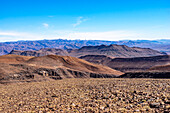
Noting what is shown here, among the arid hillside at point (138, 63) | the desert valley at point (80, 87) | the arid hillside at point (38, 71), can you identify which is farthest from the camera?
the arid hillside at point (138, 63)

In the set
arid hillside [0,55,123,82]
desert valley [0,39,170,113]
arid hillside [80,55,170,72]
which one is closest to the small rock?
desert valley [0,39,170,113]

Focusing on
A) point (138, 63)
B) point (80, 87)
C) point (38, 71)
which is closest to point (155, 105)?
point (80, 87)

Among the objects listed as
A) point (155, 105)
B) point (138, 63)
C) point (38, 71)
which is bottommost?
point (138, 63)

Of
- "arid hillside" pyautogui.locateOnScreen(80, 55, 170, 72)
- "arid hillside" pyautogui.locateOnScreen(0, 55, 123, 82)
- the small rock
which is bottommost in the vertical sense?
"arid hillside" pyautogui.locateOnScreen(80, 55, 170, 72)

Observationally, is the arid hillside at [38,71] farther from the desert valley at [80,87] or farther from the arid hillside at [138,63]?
the arid hillside at [138,63]

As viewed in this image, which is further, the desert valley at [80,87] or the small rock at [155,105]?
the desert valley at [80,87]

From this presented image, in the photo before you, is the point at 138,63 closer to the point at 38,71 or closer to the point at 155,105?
the point at 38,71

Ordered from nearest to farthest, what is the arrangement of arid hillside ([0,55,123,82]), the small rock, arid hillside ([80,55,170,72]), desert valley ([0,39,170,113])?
1. the small rock
2. desert valley ([0,39,170,113])
3. arid hillside ([0,55,123,82])
4. arid hillside ([80,55,170,72])

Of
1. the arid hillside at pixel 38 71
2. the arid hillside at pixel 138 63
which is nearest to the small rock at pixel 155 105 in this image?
the arid hillside at pixel 38 71

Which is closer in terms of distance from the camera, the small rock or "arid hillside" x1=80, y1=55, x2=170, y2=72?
the small rock

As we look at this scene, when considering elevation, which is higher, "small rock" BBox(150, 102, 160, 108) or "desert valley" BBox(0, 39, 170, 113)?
"small rock" BBox(150, 102, 160, 108)

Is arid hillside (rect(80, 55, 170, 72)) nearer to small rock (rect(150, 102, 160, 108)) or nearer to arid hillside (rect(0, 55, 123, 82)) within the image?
arid hillside (rect(0, 55, 123, 82))

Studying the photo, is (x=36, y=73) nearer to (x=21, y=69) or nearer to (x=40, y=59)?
(x=21, y=69)

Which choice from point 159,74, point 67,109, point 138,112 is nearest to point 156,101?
point 138,112
